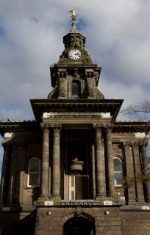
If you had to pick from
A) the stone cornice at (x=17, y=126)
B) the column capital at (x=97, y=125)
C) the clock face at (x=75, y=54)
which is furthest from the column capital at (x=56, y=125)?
the clock face at (x=75, y=54)

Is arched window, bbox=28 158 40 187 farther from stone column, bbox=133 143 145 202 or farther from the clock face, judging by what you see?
the clock face

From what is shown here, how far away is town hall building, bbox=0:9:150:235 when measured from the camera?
26.5m

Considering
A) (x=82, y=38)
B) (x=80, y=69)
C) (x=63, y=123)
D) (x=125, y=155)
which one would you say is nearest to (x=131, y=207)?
(x=125, y=155)

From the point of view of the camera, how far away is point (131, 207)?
1226 inches

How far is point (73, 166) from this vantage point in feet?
105

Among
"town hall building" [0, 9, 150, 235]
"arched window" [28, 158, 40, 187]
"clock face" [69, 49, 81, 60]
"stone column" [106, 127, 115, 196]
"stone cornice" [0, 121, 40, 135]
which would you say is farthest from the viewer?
"clock face" [69, 49, 81, 60]

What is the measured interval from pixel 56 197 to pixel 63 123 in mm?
6625

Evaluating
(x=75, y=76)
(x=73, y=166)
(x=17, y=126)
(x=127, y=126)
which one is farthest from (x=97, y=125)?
(x=17, y=126)

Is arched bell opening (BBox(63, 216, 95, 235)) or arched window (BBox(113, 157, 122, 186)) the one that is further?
arched window (BBox(113, 157, 122, 186))

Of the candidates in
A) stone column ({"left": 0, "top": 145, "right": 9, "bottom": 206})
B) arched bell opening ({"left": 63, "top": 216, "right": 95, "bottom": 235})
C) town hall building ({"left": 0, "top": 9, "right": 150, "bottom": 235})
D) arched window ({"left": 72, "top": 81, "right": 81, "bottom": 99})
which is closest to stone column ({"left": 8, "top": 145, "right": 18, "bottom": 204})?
town hall building ({"left": 0, "top": 9, "right": 150, "bottom": 235})

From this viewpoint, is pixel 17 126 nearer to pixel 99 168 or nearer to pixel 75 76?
pixel 75 76

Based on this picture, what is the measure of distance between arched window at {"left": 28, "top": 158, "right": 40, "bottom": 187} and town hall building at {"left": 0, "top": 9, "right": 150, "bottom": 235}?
0.31ft

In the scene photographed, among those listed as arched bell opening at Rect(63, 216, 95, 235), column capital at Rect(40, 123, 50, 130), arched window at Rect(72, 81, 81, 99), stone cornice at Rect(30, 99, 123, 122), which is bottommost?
arched bell opening at Rect(63, 216, 95, 235)

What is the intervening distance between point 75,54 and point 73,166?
43.4 feet
